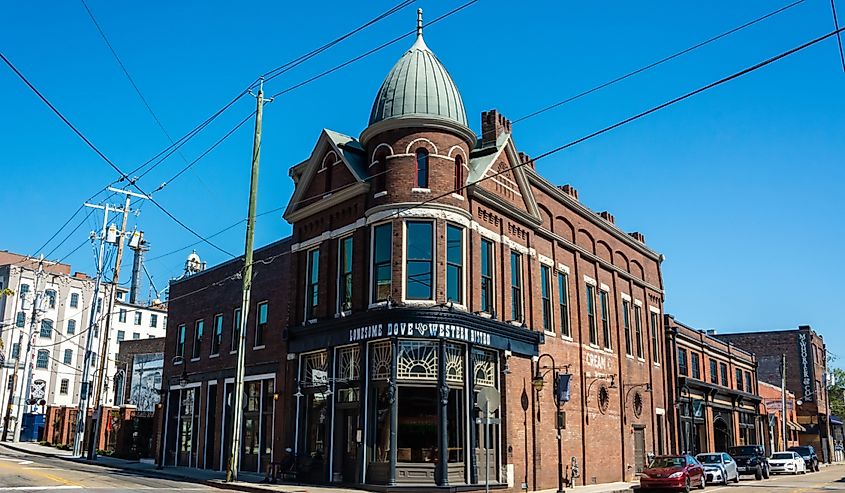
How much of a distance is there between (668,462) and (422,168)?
1509 centimetres

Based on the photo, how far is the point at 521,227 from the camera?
28.9 m

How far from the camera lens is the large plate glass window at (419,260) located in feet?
77.4

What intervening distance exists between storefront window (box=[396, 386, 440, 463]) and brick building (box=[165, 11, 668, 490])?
0.04 meters

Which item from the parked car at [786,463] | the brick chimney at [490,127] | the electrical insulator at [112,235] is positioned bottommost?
the parked car at [786,463]

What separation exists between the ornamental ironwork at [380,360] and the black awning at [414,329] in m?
0.39

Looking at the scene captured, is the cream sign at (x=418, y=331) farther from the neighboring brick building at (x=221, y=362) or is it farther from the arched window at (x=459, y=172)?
the neighboring brick building at (x=221, y=362)

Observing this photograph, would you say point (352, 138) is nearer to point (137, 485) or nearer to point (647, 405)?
point (137, 485)

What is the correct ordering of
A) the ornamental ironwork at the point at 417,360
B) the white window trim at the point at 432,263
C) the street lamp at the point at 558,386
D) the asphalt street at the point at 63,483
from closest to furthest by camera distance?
the asphalt street at the point at 63,483
the ornamental ironwork at the point at 417,360
the white window trim at the point at 432,263
the street lamp at the point at 558,386

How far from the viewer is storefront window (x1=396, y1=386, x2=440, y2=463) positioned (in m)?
22.5

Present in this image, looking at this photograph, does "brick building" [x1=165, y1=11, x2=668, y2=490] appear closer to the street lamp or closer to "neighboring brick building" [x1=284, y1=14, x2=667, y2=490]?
"neighboring brick building" [x1=284, y1=14, x2=667, y2=490]

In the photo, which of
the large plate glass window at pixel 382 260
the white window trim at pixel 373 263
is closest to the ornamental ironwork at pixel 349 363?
the white window trim at pixel 373 263

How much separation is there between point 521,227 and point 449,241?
544 centimetres

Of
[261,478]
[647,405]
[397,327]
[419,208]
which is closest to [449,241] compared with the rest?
[419,208]

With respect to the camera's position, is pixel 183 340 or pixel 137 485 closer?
pixel 137 485
